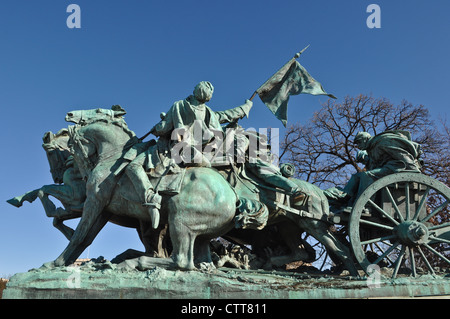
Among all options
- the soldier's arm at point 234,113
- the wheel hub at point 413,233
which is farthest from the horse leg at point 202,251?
the wheel hub at point 413,233

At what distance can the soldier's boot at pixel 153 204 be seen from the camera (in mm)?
6340

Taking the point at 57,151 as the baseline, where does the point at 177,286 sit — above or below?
below

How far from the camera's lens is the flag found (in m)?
8.29

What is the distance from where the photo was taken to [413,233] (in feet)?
22.1

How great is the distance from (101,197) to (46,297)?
4.79 ft

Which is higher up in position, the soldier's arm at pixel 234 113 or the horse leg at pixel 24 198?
the soldier's arm at pixel 234 113

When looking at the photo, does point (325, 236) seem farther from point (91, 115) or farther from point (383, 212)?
point (91, 115)

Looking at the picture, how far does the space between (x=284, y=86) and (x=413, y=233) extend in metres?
3.17

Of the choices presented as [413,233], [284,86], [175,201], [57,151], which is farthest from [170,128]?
[413,233]

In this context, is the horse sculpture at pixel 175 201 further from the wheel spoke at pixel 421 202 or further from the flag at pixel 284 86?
the flag at pixel 284 86

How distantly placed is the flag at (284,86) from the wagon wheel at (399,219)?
200cm

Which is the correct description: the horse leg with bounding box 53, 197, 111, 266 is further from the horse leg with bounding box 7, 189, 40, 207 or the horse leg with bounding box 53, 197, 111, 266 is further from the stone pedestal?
the horse leg with bounding box 7, 189, 40, 207
